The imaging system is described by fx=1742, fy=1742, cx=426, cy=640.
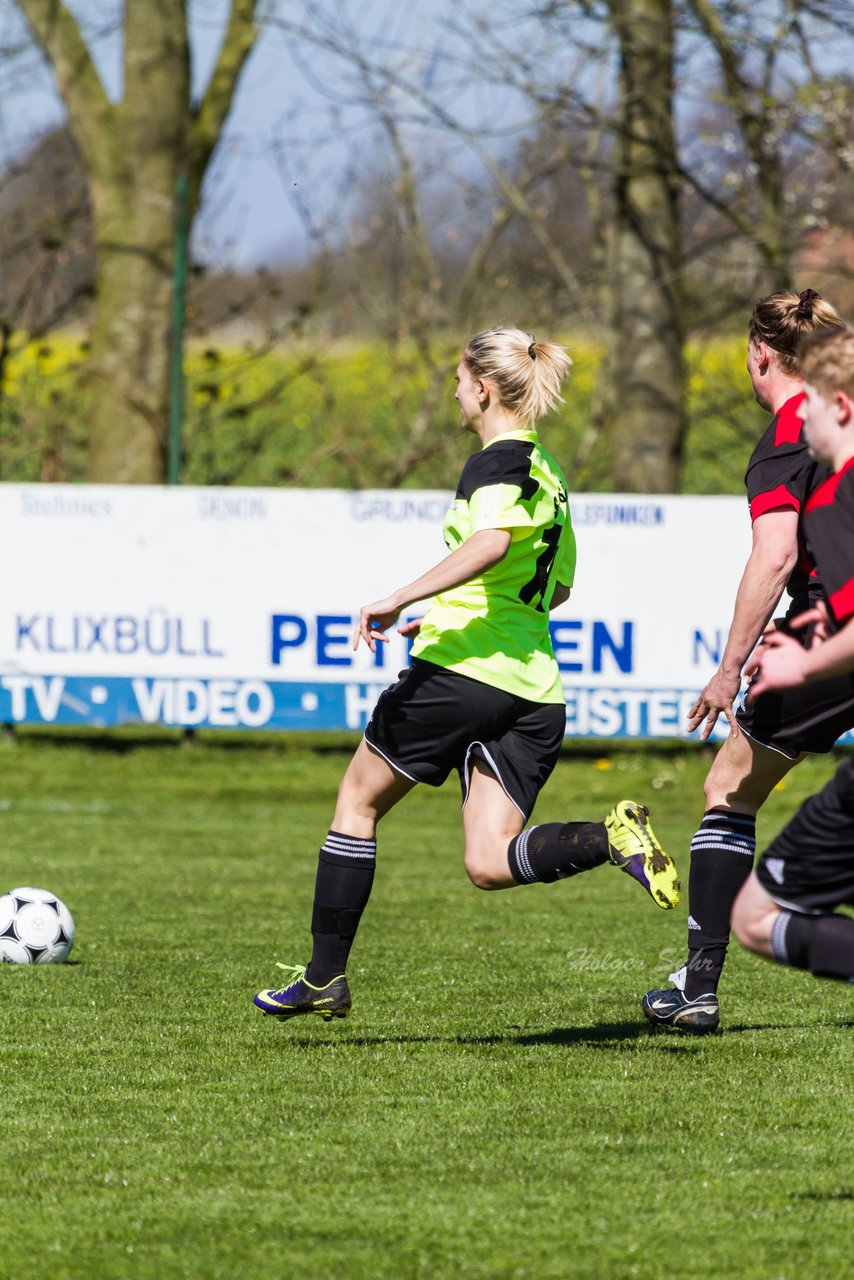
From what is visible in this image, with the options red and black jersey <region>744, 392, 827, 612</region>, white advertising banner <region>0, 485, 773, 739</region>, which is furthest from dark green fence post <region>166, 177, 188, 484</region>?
red and black jersey <region>744, 392, 827, 612</region>

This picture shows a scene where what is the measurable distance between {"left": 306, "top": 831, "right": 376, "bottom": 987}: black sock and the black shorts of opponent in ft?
3.89

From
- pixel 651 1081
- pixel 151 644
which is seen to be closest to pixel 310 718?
pixel 151 644

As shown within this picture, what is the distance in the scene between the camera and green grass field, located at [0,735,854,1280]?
3348 millimetres

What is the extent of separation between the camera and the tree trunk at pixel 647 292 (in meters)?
14.9

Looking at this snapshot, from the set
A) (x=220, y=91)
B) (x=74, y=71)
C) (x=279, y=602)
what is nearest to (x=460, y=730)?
(x=279, y=602)

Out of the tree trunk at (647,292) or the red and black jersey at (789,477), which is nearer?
the red and black jersey at (789,477)

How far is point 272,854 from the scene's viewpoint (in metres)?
9.89

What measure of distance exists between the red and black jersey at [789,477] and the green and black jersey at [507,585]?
0.57m

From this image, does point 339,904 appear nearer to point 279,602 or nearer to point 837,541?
point 837,541

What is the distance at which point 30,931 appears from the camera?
6.39 meters

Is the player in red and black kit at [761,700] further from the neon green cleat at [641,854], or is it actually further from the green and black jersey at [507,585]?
the green and black jersey at [507,585]

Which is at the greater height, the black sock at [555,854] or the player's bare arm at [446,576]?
the player's bare arm at [446,576]

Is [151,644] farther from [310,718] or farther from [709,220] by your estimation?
[709,220]

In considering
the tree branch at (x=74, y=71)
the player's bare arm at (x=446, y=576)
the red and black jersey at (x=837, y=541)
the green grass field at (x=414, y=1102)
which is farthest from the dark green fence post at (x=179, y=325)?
the red and black jersey at (x=837, y=541)
